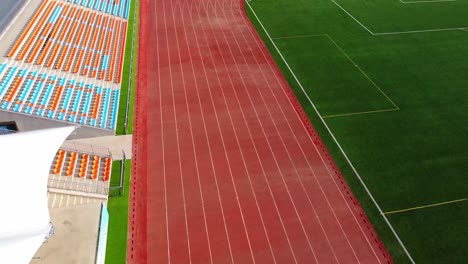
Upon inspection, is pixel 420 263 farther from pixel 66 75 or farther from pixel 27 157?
pixel 66 75

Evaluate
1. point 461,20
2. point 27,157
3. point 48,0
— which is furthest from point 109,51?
point 461,20

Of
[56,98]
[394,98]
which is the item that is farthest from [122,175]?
[394,98]

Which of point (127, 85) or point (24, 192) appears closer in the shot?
point (24, 192)

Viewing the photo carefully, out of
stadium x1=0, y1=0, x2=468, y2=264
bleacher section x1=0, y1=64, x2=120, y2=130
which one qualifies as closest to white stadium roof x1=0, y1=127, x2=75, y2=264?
stadium x1=0, y1=0, x2=468, y2=264

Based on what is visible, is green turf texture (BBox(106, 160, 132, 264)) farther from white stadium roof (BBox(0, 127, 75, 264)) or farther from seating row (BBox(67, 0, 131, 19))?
seating row (BBox(67, 0, 131, 19))

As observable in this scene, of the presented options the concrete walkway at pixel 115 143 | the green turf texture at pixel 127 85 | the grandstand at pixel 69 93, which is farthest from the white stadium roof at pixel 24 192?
the green turf texture at pixel 127 85

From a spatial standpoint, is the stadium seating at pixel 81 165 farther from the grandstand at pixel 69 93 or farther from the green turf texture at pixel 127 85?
the green turf texture at pixel 127 85

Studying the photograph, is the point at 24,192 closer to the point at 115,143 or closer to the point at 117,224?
the point at 117,224

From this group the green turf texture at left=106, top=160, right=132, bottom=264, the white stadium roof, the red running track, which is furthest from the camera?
the red running track
